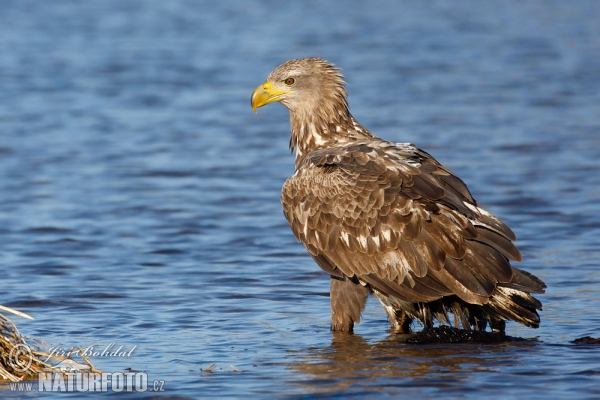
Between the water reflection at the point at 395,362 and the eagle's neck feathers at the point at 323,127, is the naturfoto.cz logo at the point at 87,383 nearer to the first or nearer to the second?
the water reflection at the point at 395,362

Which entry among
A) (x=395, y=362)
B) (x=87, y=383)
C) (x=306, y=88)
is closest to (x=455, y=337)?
(x=395, y=362)

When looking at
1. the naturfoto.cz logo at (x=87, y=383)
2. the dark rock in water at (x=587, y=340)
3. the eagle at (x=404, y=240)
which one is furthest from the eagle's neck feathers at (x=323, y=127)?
the naturfoto.cz logo at (x=87, y=383)

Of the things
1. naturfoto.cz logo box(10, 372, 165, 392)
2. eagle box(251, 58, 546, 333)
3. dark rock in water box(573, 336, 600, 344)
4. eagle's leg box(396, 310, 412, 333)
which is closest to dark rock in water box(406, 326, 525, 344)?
eagle box(251, 58, 546, 333)

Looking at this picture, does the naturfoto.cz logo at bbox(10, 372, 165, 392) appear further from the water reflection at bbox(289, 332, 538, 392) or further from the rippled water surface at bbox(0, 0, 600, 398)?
the water reflection at bbox(289, 332, 538, 392)

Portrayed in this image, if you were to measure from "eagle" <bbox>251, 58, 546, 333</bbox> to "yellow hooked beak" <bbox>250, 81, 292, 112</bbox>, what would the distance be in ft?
2.85

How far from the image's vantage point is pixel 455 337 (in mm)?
8430

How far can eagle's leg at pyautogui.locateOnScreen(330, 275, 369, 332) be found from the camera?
8.64 m

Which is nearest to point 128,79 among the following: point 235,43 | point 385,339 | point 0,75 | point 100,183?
point 0,75

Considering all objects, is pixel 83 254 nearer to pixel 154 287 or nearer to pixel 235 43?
pixel 154 287

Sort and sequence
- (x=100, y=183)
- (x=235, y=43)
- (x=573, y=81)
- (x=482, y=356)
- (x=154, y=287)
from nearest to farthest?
(x=482, y=356) → (x=154, y=287) → (x=100, y=183) → (x=573, y=81) → (x=235, y=43)

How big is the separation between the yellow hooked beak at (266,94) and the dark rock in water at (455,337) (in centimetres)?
251

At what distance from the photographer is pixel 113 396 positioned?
23.6 feet

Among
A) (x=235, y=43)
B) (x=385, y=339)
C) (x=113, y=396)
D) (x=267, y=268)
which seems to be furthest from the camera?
(x=235, y=43)

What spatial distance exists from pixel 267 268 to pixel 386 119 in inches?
276
